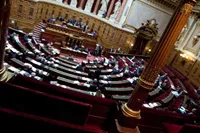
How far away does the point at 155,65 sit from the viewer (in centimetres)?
394

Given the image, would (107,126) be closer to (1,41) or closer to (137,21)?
(1,41)

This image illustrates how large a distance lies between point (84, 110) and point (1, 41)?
2627 millimetres

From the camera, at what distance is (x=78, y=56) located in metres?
18.5

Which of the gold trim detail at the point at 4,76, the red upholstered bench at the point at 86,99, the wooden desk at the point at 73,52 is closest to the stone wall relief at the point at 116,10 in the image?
the wooden desk at the point at 73,52

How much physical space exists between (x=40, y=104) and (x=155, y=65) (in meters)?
2.88

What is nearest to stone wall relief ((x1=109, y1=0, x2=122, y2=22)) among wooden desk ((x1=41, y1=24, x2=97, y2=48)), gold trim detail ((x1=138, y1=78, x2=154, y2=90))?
wooden desk ((x1=41, y1=24, x2=97, y2=48))

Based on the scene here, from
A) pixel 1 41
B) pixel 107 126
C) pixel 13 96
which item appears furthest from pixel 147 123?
pixel 1 41

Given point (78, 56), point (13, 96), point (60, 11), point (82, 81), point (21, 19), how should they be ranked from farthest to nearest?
point (60, 11) < point (21, 19) < point (78, 56) < point (82, 81) < point (13, 96)

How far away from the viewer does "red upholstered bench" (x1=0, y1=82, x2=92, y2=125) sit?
4.17 metres

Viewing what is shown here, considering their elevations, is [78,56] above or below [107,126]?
below

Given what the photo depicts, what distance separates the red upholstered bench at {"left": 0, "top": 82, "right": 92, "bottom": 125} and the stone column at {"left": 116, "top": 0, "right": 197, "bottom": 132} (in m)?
0.95

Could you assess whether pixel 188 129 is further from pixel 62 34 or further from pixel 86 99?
pixel 62 34

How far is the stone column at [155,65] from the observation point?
3.65 meters

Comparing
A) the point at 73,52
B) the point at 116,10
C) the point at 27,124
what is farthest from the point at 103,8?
the point at 27,124
